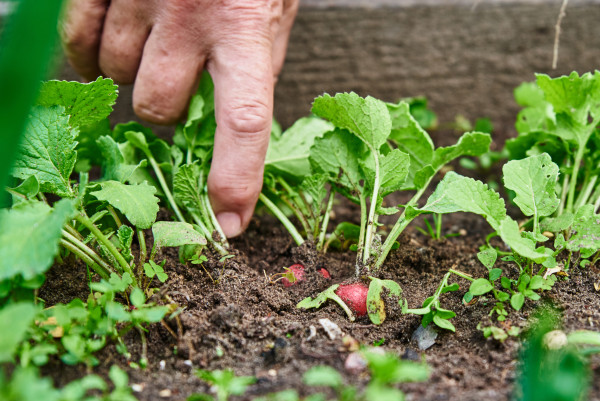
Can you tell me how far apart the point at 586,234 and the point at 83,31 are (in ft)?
5.23

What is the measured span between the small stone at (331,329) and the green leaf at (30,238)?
58cm

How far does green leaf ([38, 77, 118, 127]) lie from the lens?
1.39m

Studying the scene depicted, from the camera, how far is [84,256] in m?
1.33

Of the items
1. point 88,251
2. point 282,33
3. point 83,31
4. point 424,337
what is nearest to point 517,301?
point 424,337

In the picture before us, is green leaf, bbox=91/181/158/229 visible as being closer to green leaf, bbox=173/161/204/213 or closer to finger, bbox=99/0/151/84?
green leaf, bbox=173/161/204/213

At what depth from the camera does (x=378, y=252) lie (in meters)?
1.51

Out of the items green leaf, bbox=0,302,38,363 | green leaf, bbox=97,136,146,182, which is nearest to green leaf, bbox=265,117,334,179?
green leaf, bbox=97,136,146,182

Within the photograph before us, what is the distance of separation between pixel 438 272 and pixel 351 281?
0.31 metres

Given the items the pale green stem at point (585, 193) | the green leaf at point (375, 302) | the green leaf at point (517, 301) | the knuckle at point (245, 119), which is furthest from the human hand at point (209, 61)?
the pale green stem at point (585, 193)

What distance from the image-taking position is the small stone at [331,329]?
1238mm

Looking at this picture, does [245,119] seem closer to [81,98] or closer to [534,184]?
Result: [81,98]

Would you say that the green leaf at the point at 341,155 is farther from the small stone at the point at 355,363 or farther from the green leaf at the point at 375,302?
the small stone at the point at 355,363

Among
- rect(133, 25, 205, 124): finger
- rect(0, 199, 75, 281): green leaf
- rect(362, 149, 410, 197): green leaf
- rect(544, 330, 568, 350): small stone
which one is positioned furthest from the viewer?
rect(133, 25, 205, 124): finger

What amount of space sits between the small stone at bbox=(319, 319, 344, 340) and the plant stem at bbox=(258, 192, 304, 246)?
0.41 m
